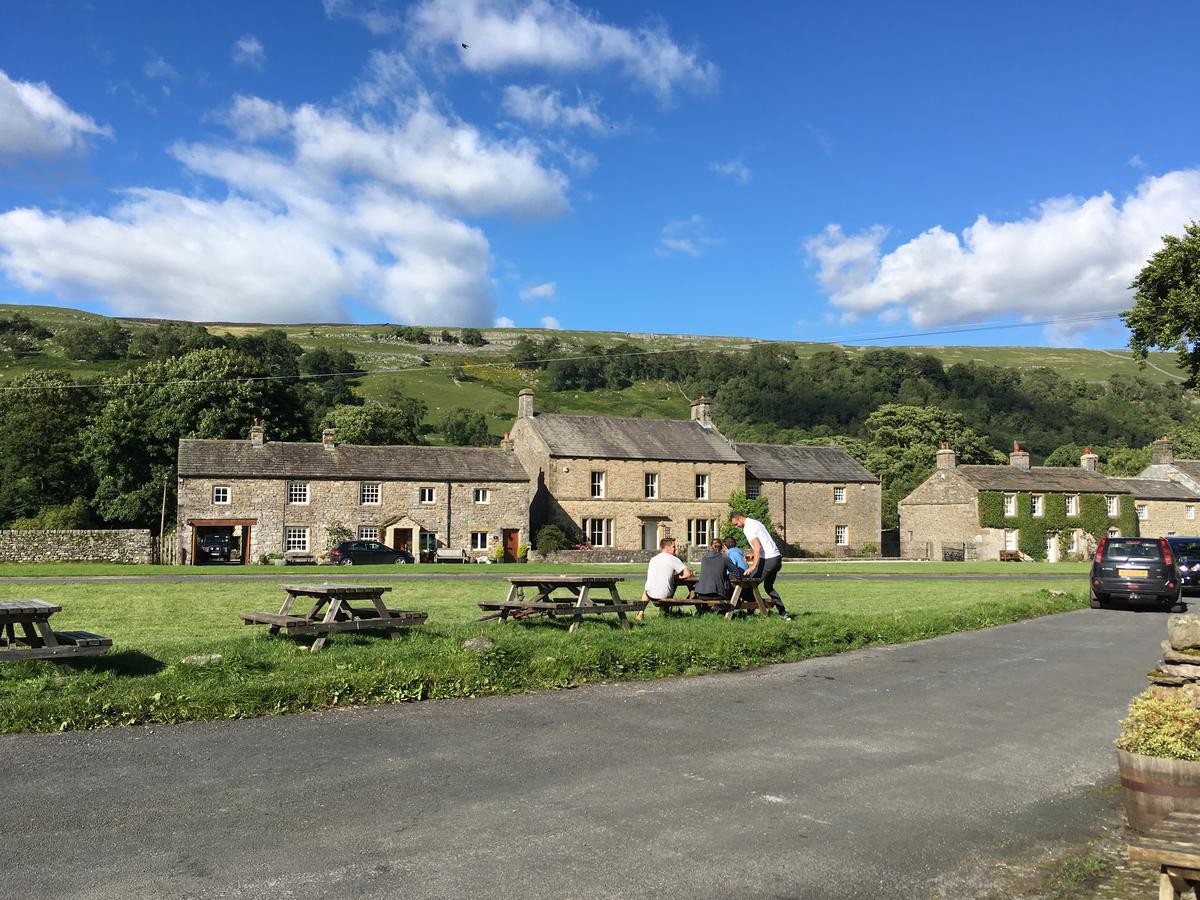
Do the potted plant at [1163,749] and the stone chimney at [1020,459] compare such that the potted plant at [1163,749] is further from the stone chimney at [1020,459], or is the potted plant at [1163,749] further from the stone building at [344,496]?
the stone chimney at [1020,459]

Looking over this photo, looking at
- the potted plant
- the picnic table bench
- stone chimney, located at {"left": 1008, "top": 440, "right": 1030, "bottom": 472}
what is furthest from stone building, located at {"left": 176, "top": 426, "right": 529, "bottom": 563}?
the picnic table bench

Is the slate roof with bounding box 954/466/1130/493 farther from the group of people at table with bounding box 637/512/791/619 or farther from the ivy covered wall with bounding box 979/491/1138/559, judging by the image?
the group of people at table with bounding box 637/512/791/619

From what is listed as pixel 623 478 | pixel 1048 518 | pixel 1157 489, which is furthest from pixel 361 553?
pixel 1157 489

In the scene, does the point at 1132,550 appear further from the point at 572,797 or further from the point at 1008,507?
the point at 1008,507

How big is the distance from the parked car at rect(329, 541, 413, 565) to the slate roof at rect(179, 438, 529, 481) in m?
5.41

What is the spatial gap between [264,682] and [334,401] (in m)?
99.1

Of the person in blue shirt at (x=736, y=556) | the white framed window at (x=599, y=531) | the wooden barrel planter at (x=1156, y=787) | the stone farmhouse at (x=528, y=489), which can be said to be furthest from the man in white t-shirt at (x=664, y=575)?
the white framed window at (x=599, y=531)

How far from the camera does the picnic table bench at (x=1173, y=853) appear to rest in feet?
13.0

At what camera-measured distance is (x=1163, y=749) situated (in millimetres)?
5586

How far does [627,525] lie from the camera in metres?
56.7

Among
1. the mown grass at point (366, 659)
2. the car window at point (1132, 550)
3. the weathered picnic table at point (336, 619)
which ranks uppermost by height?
the car window at point (1132, 550)

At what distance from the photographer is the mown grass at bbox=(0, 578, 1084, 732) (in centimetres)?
839

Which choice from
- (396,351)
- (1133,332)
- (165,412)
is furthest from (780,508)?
(396,351)

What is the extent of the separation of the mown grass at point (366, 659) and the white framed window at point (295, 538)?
32.0m
